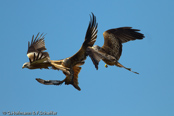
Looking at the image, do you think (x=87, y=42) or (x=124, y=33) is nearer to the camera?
(x=87, y=42)

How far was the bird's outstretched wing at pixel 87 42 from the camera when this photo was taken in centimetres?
1206

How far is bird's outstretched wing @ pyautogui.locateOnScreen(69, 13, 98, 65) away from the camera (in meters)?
12.1

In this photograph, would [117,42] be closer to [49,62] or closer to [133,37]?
[133,37]

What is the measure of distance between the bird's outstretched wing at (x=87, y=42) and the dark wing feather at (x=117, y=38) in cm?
189

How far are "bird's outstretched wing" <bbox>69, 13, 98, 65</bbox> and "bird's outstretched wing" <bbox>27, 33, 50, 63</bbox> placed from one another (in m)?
1.10

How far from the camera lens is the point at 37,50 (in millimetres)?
13570

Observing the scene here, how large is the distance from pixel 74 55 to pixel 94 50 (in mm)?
799

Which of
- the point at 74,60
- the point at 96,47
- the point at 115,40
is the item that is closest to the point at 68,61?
the point at 74,60

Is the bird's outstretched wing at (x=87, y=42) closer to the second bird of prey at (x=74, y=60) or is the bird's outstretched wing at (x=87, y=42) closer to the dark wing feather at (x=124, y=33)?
the second bird of prey at (x=74, y=60)

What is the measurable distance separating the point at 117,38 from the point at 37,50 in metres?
3.65

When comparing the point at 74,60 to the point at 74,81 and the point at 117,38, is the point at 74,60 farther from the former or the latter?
the point at 117,38

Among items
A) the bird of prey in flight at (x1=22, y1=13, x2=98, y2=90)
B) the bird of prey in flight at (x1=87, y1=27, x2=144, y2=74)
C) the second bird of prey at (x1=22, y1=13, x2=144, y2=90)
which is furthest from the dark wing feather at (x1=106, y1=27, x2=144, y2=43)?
the bird of prey in flight at (x1=22, y1=13, x2=98, y2=90)

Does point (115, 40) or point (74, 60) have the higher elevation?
point (115, 40)

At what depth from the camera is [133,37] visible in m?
14.4
